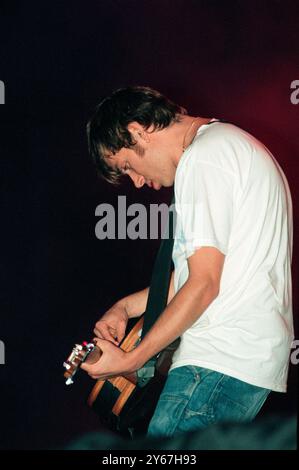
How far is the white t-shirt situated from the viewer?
57.2 inches

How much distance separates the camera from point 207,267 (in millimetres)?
1447

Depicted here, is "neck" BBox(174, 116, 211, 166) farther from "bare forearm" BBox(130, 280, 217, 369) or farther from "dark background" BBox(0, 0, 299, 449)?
"dark background" BBox(0, 0, 299, 449)

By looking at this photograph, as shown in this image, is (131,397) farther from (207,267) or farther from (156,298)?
(207,267)

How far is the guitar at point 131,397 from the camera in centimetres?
175

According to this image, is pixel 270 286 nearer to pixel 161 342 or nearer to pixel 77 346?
pixel 161 342

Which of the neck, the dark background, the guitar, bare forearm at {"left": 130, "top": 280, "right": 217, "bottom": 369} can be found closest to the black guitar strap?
the guitar

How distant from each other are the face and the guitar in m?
0.45

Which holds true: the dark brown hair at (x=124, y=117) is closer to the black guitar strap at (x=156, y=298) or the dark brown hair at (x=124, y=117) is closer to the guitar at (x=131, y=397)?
the black guitar strap at (x=156, y=298)

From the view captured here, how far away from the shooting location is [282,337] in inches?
59.6

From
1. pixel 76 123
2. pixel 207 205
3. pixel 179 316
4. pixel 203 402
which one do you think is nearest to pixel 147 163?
pixel 207 205

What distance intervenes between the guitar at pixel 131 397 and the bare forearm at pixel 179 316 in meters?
0.19

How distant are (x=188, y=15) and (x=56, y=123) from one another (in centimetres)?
74

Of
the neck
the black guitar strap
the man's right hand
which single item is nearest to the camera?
the neck
